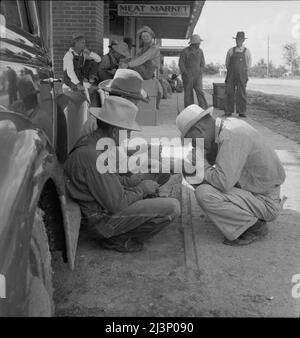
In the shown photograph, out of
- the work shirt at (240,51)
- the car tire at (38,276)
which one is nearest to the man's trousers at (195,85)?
the work shirt at (240,51)

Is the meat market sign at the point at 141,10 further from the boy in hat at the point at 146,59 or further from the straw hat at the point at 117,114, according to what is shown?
the straw hat at the point at 117,114

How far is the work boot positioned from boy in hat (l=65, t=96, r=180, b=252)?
0.61 m

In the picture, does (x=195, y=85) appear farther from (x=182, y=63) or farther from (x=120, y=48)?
(x=120, y=48)

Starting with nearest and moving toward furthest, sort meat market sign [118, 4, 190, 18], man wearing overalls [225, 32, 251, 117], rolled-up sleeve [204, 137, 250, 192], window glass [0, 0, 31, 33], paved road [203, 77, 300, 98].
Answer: window glass [0, 0, 31, 33], rolled-up sleeve [204, 137, 250, 192], man wearing overalls [225, 32, 251, 117], meat market sign [118, 4, 190, 18], paved road [203, 77, 300, 98]

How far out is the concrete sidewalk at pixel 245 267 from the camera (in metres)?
2.92

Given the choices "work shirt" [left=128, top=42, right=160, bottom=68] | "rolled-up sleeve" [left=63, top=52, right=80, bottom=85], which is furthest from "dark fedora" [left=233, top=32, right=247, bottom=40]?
"rolled-up sleeve" [left=63, top=52, right=80, bottom=85]

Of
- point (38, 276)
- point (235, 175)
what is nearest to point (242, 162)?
point (235, 175)

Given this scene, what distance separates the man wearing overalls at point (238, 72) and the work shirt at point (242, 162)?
788cm

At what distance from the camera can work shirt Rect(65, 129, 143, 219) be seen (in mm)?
3219

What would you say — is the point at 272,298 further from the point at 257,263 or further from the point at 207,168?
the point at 207,168

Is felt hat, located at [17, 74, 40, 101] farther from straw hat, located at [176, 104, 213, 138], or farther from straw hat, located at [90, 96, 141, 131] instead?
straw hat, located at [176, 104, 213, 138]

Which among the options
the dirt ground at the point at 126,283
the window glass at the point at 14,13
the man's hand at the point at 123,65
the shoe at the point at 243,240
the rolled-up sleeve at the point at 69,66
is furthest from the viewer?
the man's hand at the point at 123,65

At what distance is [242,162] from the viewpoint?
3646mm
